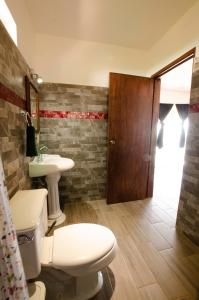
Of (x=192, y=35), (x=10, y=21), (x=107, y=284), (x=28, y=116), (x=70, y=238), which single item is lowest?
(x=107, y=284)

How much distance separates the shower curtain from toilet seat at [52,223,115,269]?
13.3 inches

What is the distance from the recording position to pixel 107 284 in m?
1.19

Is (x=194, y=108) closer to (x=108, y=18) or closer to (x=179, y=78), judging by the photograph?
(x=108, y=18)

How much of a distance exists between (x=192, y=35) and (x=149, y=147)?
1.42 metres

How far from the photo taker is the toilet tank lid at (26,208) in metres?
0.86

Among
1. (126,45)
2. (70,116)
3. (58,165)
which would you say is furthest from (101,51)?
(58,165)

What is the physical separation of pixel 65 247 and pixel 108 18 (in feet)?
7.48

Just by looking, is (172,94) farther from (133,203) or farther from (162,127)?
(133,203)

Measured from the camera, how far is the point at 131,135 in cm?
229

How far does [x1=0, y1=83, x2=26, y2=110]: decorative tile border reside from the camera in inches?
40.1

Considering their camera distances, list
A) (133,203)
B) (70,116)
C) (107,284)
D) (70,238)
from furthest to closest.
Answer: (133,203), (70,116), (107,284), (70,238)

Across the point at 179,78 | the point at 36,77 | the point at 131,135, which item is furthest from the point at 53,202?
the point at 179,78

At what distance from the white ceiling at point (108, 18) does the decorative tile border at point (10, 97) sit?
1.07 m

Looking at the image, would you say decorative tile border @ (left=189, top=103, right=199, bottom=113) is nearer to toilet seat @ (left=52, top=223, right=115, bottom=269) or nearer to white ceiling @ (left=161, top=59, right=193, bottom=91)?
toilet seat @ (left=52, top=223, right=115, bottom=269)
